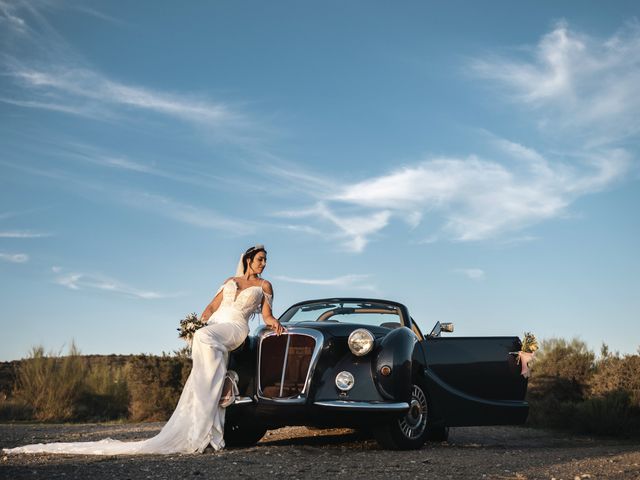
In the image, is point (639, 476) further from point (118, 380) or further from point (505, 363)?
point (118, 380)

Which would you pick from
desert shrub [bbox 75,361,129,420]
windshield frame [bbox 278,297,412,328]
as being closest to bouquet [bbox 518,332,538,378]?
windshield frame [bbox 278,297,412,328]

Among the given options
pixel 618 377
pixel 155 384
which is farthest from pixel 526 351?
pixel 155 384

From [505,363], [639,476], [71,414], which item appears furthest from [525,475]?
[71,414]

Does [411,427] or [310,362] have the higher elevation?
[310,362]

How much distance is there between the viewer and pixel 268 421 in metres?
8.54

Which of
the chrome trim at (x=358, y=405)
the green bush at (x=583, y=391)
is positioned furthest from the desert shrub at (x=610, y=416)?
the chrome trim at (x=358, y=405)

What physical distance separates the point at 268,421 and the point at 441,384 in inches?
91.3

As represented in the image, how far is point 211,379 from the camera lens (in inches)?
342

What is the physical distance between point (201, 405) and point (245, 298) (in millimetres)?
Result: 1449

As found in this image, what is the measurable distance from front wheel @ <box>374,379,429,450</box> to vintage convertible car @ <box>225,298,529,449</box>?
0.04ft

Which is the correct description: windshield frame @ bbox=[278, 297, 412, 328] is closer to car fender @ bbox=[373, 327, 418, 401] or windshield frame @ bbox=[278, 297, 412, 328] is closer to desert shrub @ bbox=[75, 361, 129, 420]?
car fender @ bbox=[373, 327, 418, 401]

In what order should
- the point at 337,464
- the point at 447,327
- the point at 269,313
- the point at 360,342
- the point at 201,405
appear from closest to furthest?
1. the point at 337,464
2. the point at 360,342
3. the point at 201,405
4. the point at 269,313
5. the point at 447,327

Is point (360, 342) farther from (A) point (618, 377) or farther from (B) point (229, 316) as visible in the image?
(A) point (618, 377)

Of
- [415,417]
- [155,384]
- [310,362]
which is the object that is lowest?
[415,417]
